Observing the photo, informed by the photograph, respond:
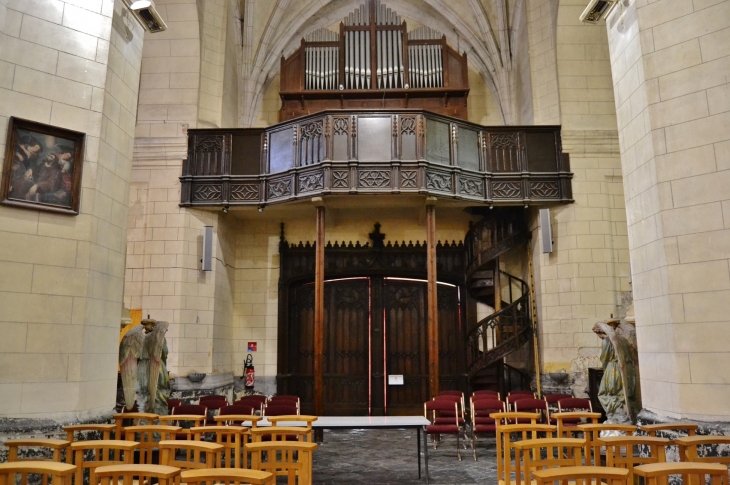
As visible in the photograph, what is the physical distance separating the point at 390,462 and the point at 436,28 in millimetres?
11141

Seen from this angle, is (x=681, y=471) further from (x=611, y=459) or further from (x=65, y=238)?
(x=65, y=238)

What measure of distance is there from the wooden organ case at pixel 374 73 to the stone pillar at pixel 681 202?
683cm

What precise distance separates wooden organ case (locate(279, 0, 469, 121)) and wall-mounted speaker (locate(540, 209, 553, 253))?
10.6 ft

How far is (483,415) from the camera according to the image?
27.1ft

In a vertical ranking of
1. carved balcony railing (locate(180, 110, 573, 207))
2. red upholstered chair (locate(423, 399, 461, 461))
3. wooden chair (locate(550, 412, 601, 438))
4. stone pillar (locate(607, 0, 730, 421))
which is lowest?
red upholstered chair (locate(423, 399, 461, 461))

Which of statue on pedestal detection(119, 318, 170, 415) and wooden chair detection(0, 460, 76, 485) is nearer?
wooden chair detection(0, 460, 76, 485)

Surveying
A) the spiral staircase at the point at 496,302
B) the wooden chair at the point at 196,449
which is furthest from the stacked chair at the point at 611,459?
the spiral staircase at the point at 496,302

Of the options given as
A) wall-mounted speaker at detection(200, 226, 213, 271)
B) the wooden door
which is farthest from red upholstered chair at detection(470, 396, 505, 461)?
wall-mounted speaker at detection(200, 226, 213, 271)

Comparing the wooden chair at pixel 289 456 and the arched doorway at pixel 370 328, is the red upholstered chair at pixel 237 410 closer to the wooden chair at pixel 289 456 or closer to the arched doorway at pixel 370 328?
the wooden chair at pixel 289 456

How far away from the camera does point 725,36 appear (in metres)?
5.55

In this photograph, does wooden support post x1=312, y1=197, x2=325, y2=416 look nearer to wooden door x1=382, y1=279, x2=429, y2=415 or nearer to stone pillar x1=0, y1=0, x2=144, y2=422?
wooden door x1=382, y1=279, x2=429, y2=415

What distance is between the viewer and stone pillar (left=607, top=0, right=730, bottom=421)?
521 centimetres

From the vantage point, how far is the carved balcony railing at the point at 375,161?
10125 mm

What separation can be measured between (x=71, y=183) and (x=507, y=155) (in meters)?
7.91
